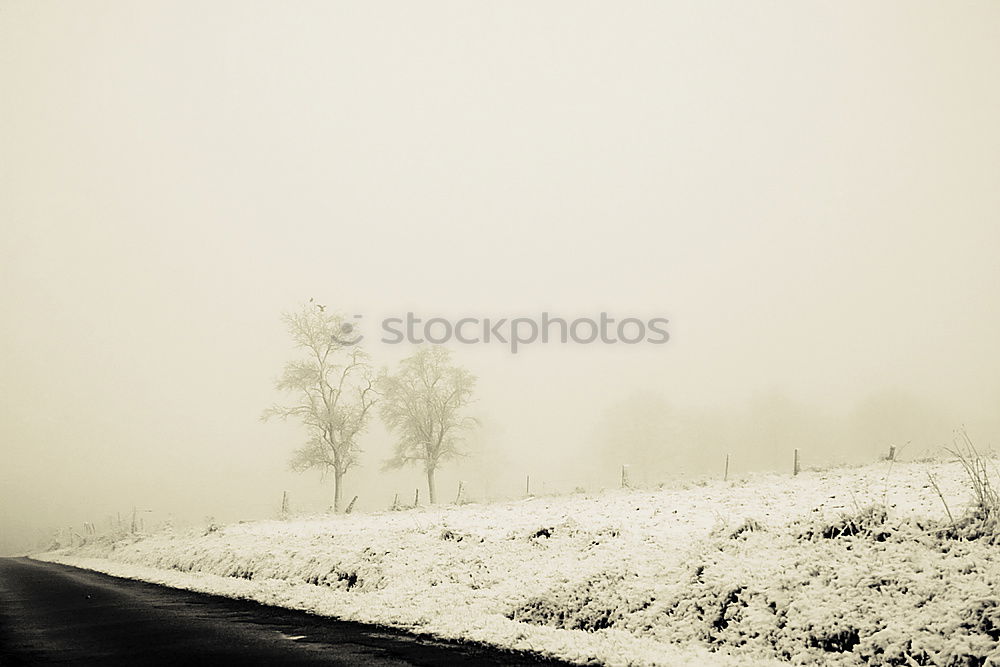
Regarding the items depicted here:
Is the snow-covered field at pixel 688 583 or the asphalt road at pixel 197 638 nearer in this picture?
the snow-covered field at pixel 688 583

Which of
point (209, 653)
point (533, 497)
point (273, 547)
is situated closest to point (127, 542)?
point (273, 547)

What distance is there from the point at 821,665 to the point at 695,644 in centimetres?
183

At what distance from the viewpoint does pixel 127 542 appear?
111ft

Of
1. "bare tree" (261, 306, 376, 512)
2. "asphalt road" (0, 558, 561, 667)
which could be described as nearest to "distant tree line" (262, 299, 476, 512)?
"bare tree" (261, 306, 376, 512)

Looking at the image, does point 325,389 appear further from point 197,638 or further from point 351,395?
point 197,638

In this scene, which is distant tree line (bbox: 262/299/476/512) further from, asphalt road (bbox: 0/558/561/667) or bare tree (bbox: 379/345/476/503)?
asphalt road (bbox: 0/558/561/667)

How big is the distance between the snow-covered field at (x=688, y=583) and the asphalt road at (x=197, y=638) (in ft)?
2.66

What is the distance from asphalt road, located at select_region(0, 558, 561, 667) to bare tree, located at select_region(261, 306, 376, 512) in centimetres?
2821

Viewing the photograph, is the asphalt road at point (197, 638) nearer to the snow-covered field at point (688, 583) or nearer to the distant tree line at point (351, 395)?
the snow-covered field at point (688, 583)

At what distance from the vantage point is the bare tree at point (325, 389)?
145 feet

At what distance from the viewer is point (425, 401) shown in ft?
164

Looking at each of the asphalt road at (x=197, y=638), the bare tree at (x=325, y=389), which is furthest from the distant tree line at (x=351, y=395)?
the asphalt road at (x=197, y=638)

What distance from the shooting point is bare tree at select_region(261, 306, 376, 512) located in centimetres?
4425

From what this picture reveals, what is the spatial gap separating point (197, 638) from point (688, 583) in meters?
8.59
